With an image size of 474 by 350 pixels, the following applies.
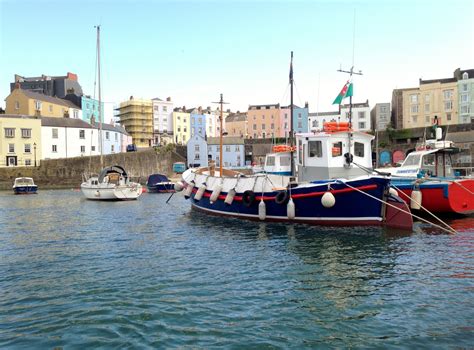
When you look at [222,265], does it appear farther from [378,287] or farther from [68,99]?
[68,99]

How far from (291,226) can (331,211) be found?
1.86 metres

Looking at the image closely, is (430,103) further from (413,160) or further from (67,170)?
(67,170)

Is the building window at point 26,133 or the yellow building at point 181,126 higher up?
the yellow building at point 181,126

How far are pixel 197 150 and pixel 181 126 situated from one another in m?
30.5

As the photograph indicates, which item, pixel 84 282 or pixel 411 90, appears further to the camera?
pixel 411 90

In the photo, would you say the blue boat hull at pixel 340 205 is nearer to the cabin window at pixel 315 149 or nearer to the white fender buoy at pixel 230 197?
the white fender buoy at pixel 230 197

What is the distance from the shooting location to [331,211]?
659 inches

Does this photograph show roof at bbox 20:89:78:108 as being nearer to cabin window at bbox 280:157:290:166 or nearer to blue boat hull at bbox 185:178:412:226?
cabin window at bbox 280:157:290:166

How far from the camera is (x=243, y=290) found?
9023 millimetres

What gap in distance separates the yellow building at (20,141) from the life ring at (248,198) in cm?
5547

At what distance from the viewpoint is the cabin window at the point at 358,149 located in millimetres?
19297

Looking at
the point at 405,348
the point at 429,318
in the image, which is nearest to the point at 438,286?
the point at 429,318

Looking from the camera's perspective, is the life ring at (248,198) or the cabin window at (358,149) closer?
the life ring at (248,198)

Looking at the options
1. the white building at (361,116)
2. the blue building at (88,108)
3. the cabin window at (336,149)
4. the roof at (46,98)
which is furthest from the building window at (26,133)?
the white building at (361,116)
